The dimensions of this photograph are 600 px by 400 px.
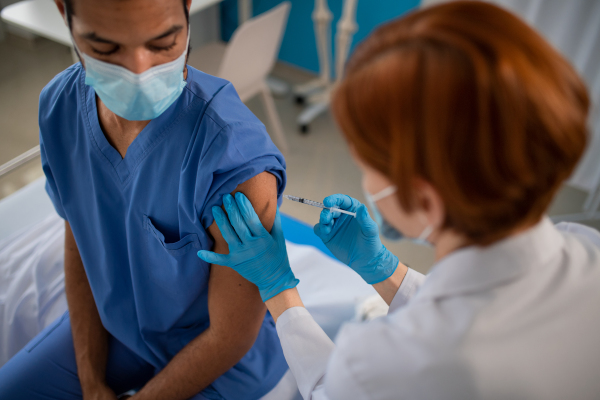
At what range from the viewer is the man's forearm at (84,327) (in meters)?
1.03

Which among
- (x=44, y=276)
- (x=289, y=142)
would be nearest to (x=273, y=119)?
(x=289, y=142)

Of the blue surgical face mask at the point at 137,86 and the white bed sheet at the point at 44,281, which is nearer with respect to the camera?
the blue surgical face mask at the point at 137,86

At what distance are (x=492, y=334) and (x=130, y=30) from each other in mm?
679

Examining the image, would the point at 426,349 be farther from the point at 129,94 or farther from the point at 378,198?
the point at 129,94

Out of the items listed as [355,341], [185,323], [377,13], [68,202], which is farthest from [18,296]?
[377,13]

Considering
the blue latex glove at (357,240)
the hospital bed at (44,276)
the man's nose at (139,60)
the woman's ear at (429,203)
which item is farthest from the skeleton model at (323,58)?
the woman's ear at (429,203)

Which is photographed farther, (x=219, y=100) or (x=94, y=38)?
(x=219, y=100)

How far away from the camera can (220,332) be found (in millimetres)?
926

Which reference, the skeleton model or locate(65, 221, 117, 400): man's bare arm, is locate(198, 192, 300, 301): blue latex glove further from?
the skeleton model

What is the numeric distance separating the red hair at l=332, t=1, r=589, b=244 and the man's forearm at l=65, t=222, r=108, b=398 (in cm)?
88

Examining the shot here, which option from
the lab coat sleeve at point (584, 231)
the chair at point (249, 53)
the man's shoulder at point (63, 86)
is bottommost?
the chair at point (249, 53)

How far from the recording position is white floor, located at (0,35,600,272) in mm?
2283

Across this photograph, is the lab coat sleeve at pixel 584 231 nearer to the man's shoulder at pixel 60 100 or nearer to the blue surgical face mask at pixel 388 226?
the blue surgical face mask at pixel 388 226

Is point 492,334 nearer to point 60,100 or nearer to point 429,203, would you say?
point 429,203
